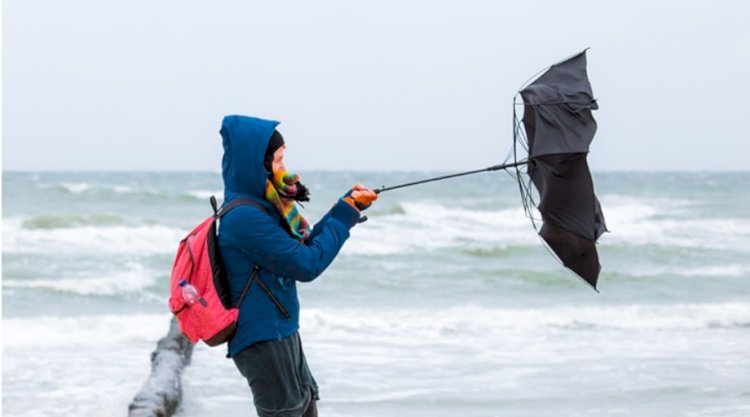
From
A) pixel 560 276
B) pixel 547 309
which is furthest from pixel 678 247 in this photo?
pixel 547 309

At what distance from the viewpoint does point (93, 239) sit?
2206 cm

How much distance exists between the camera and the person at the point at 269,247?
10.6 feet

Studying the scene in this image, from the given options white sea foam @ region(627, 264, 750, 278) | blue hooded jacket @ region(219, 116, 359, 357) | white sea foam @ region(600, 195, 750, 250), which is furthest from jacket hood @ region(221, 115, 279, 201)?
white sea foam @ region(600, 195, 750, 250)

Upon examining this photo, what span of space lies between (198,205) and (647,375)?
2345 centimetres

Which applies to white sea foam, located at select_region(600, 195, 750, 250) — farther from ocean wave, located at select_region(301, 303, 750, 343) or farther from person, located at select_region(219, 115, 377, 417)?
person, located at select_region(219, 115, 377, 417)

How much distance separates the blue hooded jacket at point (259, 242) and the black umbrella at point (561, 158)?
400mm

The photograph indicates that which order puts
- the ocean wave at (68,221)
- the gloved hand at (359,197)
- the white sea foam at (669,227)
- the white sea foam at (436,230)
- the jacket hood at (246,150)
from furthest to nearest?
the ocean wave at (68,221)
the white sea foam at (669,227)
the white sea foam at (436,230)
the gloved hand at (359,197)
the jacket hood at (246,150)

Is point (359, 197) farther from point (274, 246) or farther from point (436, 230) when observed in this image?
point (436, 230)

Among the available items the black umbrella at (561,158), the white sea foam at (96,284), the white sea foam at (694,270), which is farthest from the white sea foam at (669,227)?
the black umbrella at (561,158)

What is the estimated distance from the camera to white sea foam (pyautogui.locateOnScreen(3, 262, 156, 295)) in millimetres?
14053

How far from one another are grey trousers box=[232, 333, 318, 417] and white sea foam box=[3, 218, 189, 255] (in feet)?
54.9

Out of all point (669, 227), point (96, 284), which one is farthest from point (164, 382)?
point (669, 227)

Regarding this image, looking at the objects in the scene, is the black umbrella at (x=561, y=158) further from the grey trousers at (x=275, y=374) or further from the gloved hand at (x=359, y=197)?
the grey trousers at (x=275, y=374)

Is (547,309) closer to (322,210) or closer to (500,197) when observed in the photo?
(322,210)
